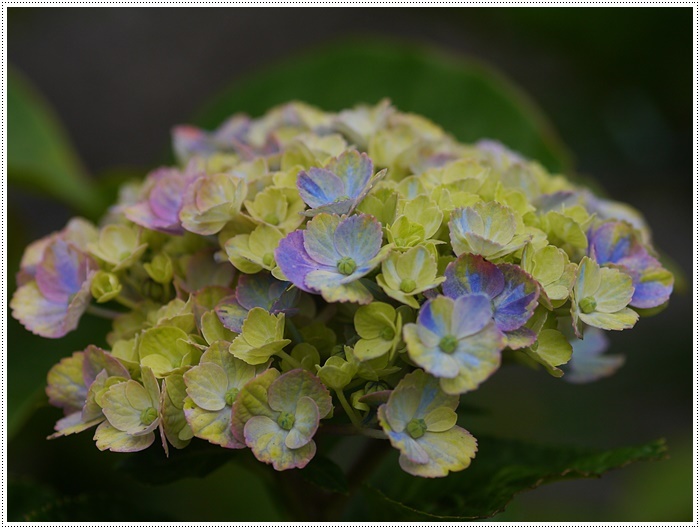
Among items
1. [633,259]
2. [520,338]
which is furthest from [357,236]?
[633,259]

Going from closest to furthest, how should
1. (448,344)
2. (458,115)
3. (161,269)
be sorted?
(448,344) < (161,269) < (458,115)

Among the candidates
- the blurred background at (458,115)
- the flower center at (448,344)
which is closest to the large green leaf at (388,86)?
the blurred background at (458,115)

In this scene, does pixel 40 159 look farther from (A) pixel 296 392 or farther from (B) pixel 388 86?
(A) pixel 296 392

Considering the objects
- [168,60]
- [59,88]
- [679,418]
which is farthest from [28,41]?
[679,418]

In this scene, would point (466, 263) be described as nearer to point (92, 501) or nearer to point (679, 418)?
point (92, 501)

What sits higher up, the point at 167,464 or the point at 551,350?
the point at 551,350
